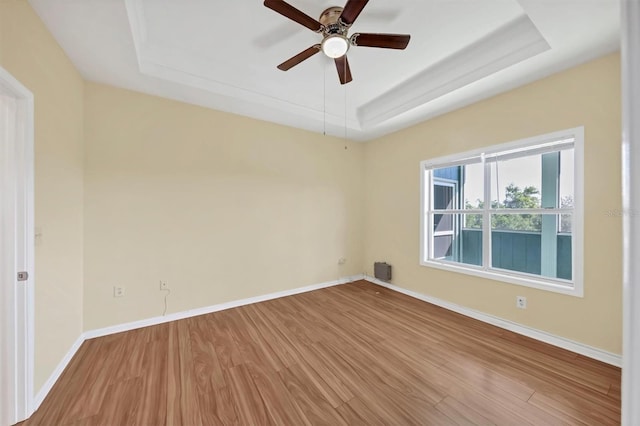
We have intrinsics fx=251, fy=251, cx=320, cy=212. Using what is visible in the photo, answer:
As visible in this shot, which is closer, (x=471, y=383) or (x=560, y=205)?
(x=471, y=383)

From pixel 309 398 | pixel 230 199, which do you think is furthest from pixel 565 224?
pixel 230 199

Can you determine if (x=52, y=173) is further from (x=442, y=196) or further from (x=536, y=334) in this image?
(x=536, y=334)

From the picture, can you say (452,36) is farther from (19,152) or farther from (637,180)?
(19,152)

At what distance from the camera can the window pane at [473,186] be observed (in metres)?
3.17

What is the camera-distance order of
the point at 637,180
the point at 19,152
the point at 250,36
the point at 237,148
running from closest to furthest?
the point at 637,180, the point at 19,152, the point at 250,36, the point at 237,148

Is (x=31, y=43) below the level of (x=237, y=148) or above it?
above

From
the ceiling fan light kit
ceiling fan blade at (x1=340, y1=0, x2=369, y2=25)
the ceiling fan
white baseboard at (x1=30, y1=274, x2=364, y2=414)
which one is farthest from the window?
ceiling fan blade at (x1=340, y1=0, x2=369, y2=25)

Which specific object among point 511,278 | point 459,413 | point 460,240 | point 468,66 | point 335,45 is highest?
point 468,66

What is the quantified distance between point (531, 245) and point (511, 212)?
0.45 metres

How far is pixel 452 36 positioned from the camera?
2.36 m

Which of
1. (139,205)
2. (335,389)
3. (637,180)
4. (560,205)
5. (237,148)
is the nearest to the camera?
(637,180)

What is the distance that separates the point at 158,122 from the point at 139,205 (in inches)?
38.5

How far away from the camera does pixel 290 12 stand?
1.72m

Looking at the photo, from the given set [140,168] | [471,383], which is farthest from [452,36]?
[140,168]
